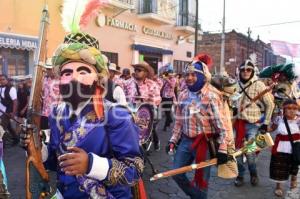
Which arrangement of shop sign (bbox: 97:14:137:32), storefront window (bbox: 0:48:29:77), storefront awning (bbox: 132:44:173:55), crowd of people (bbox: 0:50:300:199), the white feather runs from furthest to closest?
storefront awning (bbox: 132:44:173:55)
shop sign (bbox: 97:14:137:32)
storefront window (bbox: 0:48:29:77)
the white feather
crowd of people (bbox: 0:50:300:199)

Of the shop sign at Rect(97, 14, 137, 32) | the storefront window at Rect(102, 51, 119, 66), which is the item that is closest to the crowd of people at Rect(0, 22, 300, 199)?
the shop sign at Rect(97, 14, 137, 32)

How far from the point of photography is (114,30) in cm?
1661

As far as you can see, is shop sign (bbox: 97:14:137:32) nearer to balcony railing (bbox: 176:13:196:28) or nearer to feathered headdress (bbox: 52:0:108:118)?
balcony railing (bbox: 176:13:196:28)

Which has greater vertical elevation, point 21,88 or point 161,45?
point 161,45

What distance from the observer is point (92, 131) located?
2115 mm

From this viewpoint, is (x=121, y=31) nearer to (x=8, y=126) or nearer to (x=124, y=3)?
(x=124, y=3)

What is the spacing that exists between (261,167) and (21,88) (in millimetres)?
5855

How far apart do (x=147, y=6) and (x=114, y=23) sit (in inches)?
121

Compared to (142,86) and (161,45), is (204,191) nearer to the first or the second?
(142,86)

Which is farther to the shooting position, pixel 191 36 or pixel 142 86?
pixel 191 36

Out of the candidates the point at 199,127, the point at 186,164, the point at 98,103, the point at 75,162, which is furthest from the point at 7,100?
the point at 75,162

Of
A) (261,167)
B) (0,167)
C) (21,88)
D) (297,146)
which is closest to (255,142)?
(297,146)

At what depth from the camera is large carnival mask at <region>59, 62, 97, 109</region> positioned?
2.25 metres

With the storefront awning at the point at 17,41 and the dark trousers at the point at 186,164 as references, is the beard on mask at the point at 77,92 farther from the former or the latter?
the storefront awning at the point at 17,41
